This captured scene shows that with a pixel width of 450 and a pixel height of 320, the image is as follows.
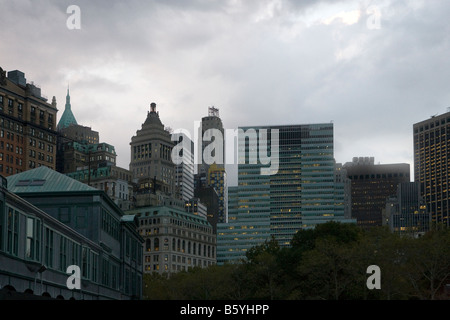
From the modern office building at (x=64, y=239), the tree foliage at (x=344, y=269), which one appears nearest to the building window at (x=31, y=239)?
the modern office building at (x=64, y=239)

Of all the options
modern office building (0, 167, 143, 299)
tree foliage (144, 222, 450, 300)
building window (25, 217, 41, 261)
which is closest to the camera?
modern office building (0, 167, 143, 299)

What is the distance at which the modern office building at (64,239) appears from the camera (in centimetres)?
4722

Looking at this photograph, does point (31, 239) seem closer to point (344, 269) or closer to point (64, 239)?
point (64, 239)

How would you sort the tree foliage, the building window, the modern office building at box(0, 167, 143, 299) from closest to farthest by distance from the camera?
the modern office building at box(0, 167, 143, 299) → the building window → the tree foliage

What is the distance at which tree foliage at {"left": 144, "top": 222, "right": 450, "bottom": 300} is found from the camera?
84812 mm

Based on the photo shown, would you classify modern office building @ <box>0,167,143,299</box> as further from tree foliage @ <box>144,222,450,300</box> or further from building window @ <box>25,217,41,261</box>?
tree foliage @ <box>144,222,450,300</box>

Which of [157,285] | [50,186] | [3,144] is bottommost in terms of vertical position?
[157,285]

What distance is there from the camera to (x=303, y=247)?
365 ft

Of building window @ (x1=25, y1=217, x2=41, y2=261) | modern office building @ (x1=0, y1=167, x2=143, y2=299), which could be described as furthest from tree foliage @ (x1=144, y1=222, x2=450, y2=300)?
building window @ (x1=25, y1=217, x2=41, y2=261)

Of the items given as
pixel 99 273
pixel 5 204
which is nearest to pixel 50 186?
pixel 99 273

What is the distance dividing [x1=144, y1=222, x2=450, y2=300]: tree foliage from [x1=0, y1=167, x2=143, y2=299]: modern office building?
735 inches

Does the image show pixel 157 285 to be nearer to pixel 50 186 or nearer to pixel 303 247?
pixel 303 247
